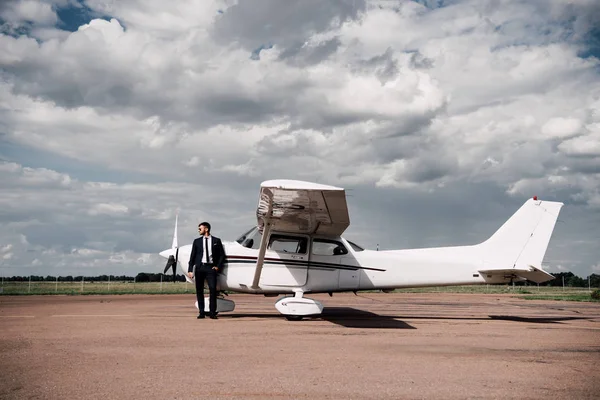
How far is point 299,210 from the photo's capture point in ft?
32.8

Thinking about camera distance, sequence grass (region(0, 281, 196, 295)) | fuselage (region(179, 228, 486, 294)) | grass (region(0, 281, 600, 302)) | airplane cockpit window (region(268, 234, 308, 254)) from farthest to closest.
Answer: grass (region(0, 281, 196, 295)), grass (region(0, 281, 600, 302)), airplane cockpit window (region(268, 234, 308, 254)), fuselage (region(179, 228, 486, 294))

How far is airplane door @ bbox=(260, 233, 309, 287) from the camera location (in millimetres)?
11070

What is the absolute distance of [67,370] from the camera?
189 inches

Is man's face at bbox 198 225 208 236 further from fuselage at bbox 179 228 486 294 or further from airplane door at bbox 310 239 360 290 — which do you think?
airplane door at bbox 310 239 360 290

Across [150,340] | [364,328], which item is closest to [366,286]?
[364,328]

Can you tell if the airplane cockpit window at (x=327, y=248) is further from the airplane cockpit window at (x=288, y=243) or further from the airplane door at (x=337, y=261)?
the airplane cockpit window at (x=288, y=243)

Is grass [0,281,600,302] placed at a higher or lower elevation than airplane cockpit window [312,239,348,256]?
lower

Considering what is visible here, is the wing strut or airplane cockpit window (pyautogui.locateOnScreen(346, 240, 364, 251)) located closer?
the wing strut

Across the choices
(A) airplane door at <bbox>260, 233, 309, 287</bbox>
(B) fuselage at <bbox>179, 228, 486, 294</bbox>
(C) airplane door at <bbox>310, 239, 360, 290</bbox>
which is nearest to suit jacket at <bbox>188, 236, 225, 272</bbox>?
(B) fuselage at <bbox>179, 228, 486, 294</bbox>

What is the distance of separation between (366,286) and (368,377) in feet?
22.8

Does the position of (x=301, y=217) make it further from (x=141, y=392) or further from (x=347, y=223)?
(x=141, y=392)

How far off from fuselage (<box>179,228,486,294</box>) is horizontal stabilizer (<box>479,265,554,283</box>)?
10.2 inches

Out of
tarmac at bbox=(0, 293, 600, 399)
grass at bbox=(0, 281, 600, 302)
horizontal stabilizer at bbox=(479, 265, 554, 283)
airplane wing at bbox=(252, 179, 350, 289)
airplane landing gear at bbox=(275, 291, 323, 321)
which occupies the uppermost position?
airplane wing at bbox=(252, 179, 350, 289)

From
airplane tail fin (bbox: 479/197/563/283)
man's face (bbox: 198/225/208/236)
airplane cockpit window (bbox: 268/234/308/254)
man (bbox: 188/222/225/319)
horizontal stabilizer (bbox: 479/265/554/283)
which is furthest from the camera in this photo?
airplane tail fin (bbox: 479/197/563/283)
